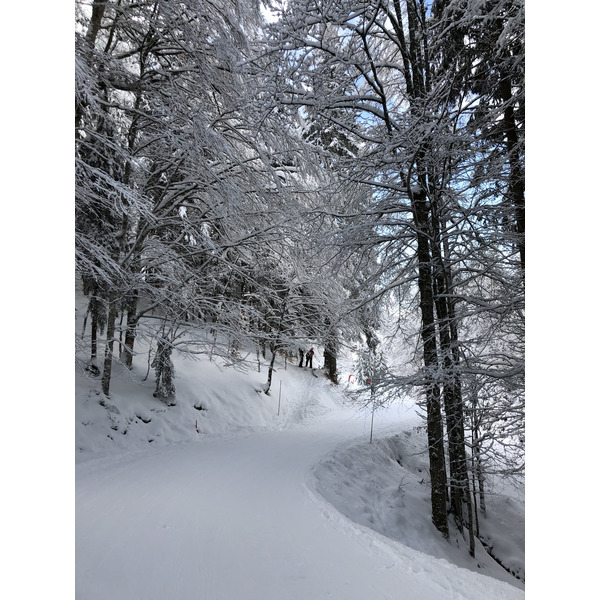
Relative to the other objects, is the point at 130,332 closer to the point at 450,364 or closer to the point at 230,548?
the point at 230,548

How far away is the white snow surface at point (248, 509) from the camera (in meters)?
2.07

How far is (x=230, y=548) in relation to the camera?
2459 mm

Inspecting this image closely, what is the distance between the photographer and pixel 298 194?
19.1ft

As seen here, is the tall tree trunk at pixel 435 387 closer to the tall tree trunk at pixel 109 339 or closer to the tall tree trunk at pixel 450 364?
the tall tree trunk at pixel 450 364

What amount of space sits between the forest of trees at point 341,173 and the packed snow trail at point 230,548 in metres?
1.53

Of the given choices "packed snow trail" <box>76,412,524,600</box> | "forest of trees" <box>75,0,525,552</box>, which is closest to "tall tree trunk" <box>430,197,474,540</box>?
"forest of trees" <box>75,0,525,552</box>

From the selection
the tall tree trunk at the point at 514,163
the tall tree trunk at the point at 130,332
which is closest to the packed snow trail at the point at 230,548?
the tall tree trunk at the point at 130,332

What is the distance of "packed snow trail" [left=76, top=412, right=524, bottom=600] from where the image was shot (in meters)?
1.98

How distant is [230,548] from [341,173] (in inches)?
153

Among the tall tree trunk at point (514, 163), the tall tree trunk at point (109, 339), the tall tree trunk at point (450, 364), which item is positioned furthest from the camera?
the tall tree trunk at point (109, 339)

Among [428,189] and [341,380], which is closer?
[428,189]
